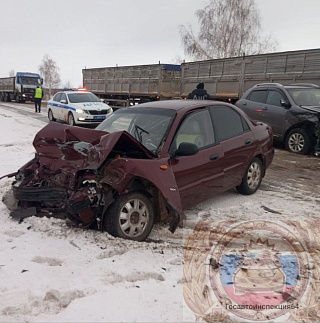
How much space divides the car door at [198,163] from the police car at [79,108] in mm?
10318

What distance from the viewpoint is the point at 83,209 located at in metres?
3.29

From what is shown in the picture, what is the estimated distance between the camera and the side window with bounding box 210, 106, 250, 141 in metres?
4.49

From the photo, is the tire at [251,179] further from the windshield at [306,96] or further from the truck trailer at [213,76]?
the truck trailer at [213,76]

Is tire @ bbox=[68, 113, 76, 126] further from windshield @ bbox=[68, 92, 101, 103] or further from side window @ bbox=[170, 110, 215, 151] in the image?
side window @ bbox=[170, 110, 215, 151]

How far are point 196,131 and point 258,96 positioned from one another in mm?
6289

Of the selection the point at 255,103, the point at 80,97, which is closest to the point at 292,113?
the point at 255,103

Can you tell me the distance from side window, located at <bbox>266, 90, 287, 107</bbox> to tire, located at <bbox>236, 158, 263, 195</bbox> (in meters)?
4.41

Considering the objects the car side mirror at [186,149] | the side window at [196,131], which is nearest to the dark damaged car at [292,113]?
the side window at [196,131]

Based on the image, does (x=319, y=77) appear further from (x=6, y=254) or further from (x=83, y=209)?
(x=6, y=254)

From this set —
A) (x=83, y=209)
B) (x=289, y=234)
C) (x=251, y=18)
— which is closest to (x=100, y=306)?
(x=83, y=209)

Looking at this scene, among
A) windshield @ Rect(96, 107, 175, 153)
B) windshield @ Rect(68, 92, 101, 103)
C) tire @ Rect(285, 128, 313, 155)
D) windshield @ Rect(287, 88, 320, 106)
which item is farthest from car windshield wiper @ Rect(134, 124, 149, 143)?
windshield @ Rect(68, 92, 101, 103)

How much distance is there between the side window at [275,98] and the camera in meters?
9.09

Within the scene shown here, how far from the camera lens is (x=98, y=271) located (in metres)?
2.88

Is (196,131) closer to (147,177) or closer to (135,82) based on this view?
(147,177)
